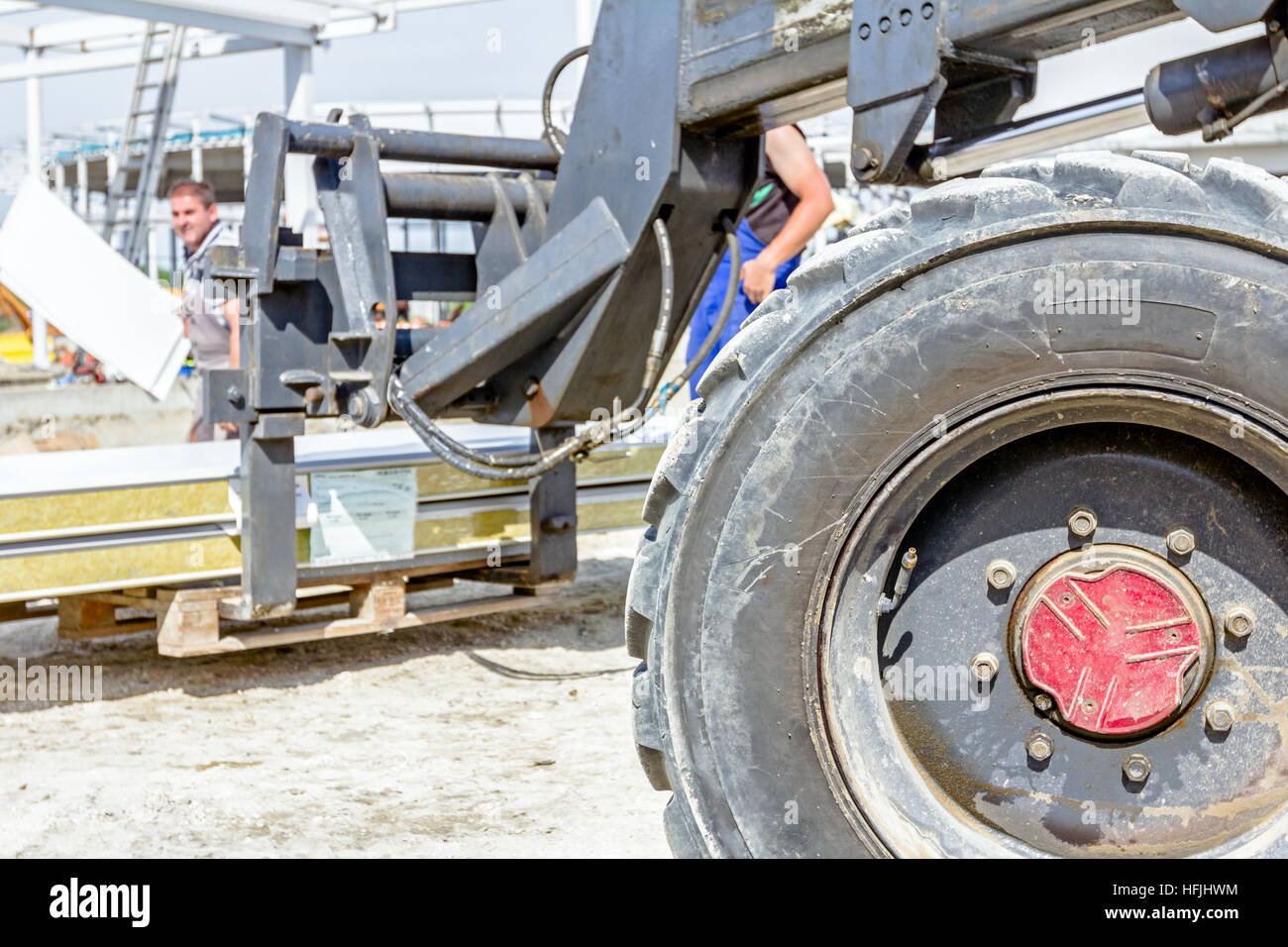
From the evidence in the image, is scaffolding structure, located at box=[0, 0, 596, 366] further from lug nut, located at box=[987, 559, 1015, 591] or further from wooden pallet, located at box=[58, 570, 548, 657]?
lug nut, located at box=[987, 559, 1015, 591]

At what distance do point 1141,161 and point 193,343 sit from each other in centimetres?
516

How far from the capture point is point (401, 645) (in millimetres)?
4664

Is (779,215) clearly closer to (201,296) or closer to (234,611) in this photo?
(234,611)

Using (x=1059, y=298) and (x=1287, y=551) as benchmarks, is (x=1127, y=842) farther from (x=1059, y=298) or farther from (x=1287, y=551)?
(x=1059, y=298)

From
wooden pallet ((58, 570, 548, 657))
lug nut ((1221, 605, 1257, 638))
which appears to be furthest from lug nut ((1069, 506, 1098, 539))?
wooden pallet ((58, 570, 548, 657))

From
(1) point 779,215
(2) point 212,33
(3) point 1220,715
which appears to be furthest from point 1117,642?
(2) point 212,33

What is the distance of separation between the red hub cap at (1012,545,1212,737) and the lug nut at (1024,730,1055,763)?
35 millimetres

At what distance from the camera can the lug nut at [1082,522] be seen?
1.72 metres

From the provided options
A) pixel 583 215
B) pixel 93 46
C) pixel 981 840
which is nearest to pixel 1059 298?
pixel 981 840

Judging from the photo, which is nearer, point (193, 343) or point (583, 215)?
point (583, 215)

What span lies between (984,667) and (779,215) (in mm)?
2900

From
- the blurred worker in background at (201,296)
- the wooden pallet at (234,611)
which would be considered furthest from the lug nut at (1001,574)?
the blurred worker in background at (201,296)

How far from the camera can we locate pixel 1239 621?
1646 millimetres

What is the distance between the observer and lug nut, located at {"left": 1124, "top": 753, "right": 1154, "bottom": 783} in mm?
1657
